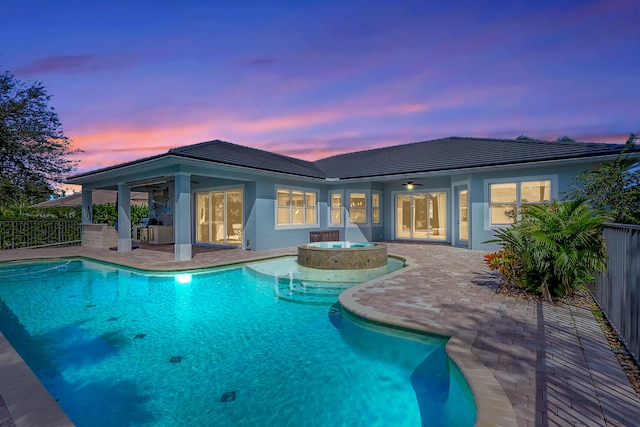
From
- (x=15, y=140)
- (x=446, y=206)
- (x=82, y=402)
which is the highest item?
(x=15, y=140)

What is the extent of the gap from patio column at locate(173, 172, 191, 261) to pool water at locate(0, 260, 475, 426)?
375cm

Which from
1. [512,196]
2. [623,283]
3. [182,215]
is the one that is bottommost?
[623,283]

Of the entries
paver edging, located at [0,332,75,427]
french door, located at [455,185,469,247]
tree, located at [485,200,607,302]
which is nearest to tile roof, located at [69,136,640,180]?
french door, located at [455,185,469,247]

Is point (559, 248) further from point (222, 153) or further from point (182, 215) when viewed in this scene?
point (222, 153)

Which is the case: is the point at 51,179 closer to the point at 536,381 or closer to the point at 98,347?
the point at 98,347

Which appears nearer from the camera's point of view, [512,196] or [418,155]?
[512,196]

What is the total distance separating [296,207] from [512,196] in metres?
8.80

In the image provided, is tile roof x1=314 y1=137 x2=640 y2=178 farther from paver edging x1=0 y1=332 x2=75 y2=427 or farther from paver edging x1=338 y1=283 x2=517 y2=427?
paver edging x1=0 y1=332 x2=75 y2=427

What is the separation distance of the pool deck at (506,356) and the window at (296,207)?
786 cm

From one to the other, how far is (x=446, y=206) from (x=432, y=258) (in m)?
5.88

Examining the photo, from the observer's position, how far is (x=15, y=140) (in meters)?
19.9

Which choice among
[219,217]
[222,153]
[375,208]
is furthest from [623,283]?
[219,217]

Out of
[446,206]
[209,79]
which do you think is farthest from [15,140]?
[446,206]

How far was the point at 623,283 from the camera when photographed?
393 centimetres
